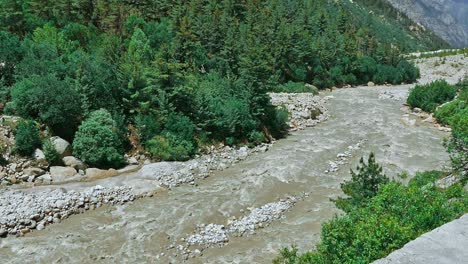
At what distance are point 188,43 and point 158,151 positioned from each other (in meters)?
17.9

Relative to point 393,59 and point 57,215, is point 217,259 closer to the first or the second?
point 57,215

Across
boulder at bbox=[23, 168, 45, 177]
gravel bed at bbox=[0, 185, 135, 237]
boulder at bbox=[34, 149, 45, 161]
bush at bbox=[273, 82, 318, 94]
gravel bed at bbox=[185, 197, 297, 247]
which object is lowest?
gravel bed at bbox=[185, 197, 297, 247]

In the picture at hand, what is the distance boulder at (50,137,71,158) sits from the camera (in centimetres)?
2286

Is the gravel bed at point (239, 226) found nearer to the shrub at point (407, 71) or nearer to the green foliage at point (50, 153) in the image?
the green foliage at point (50, 153)

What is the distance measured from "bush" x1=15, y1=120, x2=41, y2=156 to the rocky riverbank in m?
0.73

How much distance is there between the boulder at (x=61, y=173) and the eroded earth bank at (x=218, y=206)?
0.99 meters

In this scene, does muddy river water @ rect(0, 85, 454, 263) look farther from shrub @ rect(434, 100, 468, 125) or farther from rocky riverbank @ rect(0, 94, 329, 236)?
shrub @ rect(434, 100, 468, 125)

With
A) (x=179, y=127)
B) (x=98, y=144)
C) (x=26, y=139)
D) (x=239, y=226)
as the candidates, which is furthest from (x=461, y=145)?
(x=26, y=139)

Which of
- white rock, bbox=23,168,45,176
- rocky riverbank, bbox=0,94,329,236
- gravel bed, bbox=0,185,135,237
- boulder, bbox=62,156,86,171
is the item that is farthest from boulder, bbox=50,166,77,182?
gravel bed, bbox=0,185,135,237

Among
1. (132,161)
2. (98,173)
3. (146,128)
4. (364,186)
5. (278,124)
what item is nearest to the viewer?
Result: (364,186)

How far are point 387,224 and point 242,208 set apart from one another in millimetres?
12106

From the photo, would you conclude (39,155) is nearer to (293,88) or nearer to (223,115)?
(223,115)

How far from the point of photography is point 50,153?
73.3 ft

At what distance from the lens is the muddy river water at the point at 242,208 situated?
16.3m
